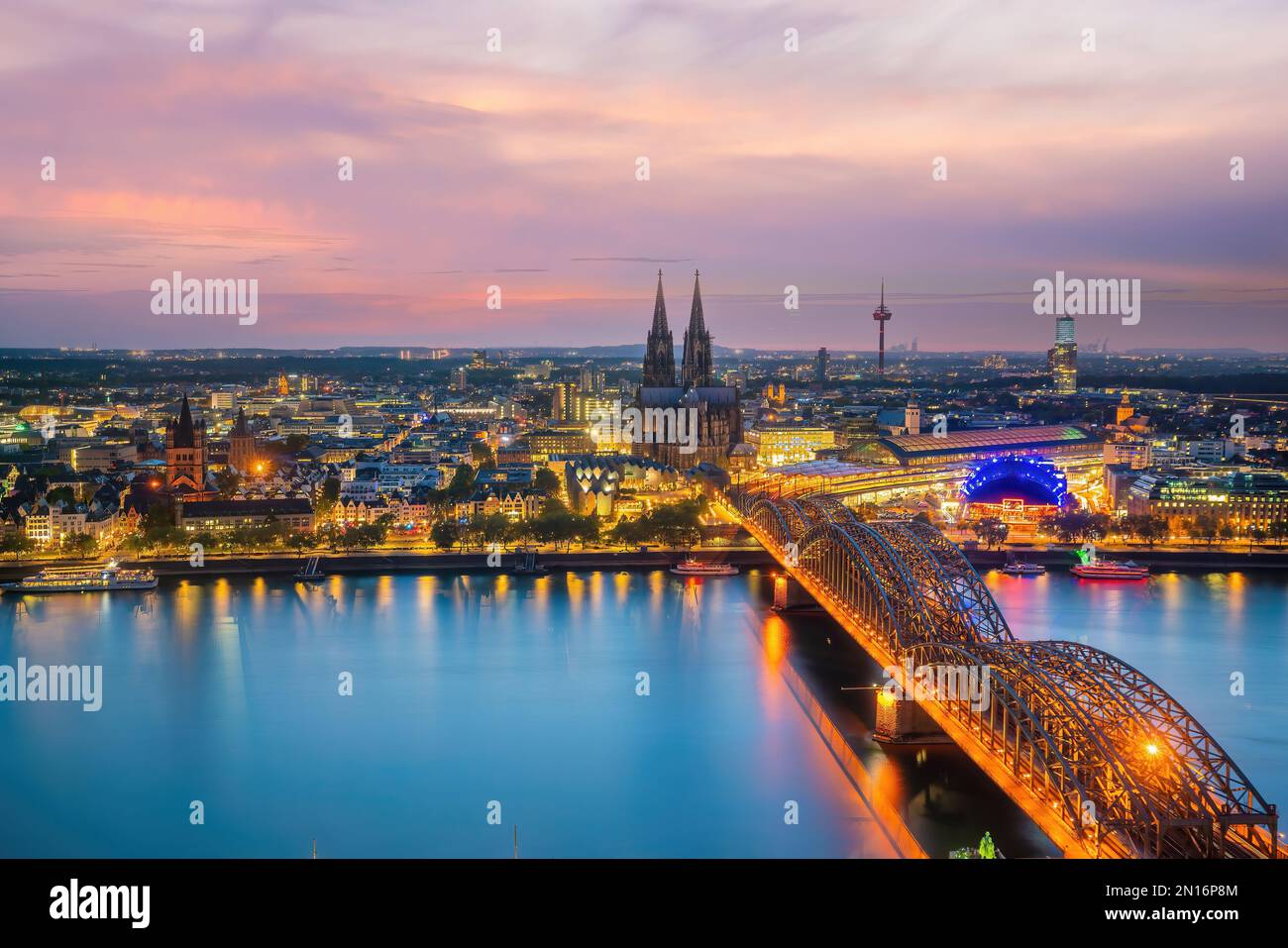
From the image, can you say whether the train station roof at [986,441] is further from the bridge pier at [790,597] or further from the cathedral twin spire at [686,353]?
the bridge pier at [790,597]

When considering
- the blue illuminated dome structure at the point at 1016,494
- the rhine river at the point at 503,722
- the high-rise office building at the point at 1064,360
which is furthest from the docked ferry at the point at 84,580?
the high-rise office building at the point at 1064,360

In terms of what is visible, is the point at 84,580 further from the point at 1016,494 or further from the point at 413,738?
the point at 1016,494

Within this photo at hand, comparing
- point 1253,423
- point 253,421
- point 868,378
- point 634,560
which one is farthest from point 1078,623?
point 868,378

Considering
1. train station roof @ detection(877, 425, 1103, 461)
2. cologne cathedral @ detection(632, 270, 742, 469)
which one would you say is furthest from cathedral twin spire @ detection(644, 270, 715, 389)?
train station roof @ detection(877, 425, 1103, 461)

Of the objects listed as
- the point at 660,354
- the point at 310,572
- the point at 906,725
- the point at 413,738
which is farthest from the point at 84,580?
the point at 660,354

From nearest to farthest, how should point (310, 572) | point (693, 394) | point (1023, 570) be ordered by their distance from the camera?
1. point (310, 572)
2. point (1023, 570)
3. point (693, 394)
